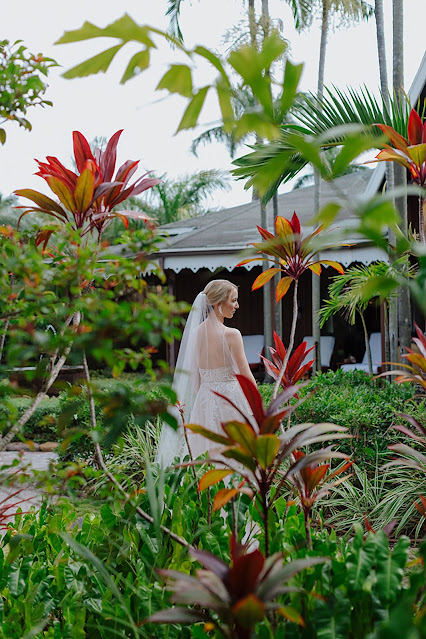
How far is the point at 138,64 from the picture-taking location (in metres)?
0.85

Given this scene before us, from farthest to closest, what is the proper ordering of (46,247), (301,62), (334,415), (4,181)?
(4,181), (334,415), (46,247), (301,62)

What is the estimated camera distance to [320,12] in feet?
40.5

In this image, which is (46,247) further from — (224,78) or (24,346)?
(224,78)

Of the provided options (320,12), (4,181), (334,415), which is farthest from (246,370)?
(4,181)

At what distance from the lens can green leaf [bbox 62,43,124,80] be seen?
84cm

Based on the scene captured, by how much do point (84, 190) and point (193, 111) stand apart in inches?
37.8

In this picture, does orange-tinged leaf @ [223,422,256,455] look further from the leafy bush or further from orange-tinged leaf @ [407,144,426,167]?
the leafy bush

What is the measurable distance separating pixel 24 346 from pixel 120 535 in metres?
1.13

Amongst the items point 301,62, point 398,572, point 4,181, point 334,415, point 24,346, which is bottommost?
point 334,415

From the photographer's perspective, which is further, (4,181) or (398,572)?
(4,181)

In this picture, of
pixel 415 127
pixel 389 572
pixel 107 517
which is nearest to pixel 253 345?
pixel 415 127

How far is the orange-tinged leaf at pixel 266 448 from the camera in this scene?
4.33ft

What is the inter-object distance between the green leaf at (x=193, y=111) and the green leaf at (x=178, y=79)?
2 cm

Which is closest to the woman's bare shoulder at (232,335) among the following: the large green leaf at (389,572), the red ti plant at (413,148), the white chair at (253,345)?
the red ti plant at (413,148)
